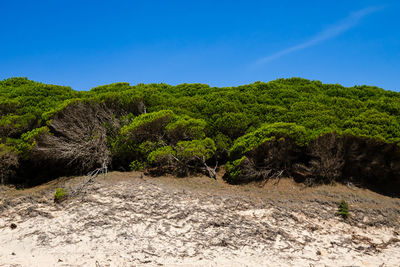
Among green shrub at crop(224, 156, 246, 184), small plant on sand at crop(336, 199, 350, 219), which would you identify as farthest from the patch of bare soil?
green shrub at crop(224, 156, 246, 184)

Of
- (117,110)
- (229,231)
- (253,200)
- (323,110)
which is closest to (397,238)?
(253,200)

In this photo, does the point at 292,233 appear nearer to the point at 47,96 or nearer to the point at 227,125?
the point at 227,125

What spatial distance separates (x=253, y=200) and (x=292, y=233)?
1563 mm

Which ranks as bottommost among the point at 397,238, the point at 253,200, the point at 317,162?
the point at 397,238

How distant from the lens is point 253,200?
833 cm

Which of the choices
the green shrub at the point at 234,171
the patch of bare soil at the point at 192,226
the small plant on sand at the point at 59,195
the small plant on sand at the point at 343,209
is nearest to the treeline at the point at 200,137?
the green shrub at the point at 234,171

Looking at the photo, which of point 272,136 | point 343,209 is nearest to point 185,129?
point 272,136

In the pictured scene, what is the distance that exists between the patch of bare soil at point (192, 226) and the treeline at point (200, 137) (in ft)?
2.82

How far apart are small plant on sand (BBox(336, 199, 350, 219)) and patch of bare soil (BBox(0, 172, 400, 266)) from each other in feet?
0.59

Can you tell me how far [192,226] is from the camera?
23.1 feet

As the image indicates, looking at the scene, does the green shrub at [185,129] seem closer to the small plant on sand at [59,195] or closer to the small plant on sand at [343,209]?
the small plant on sand at [59,195]

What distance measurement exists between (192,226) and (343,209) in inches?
171

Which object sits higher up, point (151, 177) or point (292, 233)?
point (151, 177)

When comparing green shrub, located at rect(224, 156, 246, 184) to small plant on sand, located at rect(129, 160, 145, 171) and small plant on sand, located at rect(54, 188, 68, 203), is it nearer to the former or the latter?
small plant on sand, located at rect(129, 160, 145, 171)
